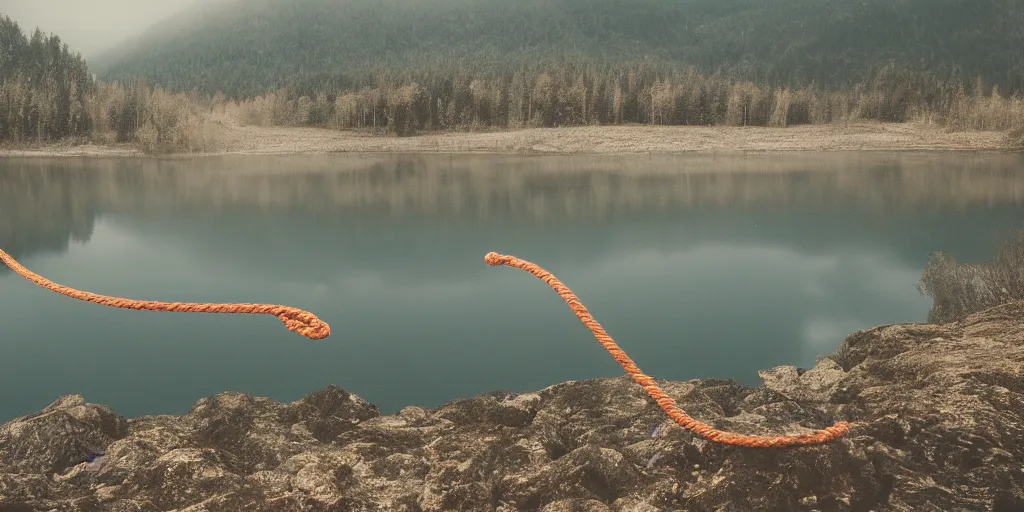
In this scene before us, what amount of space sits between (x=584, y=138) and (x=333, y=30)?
15381 cm

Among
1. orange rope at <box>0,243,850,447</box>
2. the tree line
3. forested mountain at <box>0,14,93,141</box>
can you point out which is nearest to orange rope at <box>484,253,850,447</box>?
orange rope at <box>0,243,850,447</box>

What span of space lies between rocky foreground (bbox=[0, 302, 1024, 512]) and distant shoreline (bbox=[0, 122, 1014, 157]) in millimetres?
43896

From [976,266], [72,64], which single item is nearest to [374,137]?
[72,64]

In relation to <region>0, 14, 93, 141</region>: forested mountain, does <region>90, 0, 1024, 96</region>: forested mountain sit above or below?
above

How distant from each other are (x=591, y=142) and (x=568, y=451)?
Result: 49.5m

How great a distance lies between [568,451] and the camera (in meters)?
4.56

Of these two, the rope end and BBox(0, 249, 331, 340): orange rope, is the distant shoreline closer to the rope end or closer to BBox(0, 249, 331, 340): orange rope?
BBox(0, 249, 331, 340): orange rope

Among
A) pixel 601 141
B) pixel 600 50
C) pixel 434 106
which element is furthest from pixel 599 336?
pixel 600 50

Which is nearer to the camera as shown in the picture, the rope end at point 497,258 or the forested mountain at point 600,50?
the rope end at point 497,258

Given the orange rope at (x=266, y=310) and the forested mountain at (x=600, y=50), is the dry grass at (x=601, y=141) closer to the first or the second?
the orange rope at (x=266, y=310)

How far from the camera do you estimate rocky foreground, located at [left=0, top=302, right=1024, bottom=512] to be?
12.3 feet

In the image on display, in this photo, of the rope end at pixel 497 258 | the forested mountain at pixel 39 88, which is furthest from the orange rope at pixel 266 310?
the forested mountain at pixel 39 88

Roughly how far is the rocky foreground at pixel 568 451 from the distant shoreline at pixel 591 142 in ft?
144

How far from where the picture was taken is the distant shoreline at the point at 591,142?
4747 centimetres
